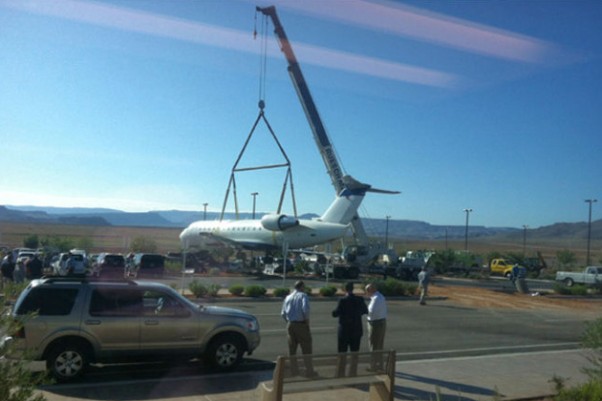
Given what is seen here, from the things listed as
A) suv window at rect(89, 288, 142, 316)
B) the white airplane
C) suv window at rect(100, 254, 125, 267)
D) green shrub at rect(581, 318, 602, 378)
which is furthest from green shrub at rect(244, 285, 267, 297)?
green shrub at rect(581, 318, 602, 378)

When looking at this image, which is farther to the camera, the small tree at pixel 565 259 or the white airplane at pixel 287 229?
the small tree at pixel 565 259

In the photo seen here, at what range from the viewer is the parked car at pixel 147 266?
1395 inches

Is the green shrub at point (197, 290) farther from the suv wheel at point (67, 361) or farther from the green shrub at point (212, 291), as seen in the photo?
the suv wheel at point (67, 361)

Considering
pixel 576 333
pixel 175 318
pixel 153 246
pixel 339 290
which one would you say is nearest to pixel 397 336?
pixel 576 333

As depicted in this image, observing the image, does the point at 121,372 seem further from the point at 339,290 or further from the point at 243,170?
the point at 243,170

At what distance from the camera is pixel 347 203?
4772cm

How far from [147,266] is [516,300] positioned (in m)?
19.3

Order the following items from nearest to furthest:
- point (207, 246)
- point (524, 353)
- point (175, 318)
Result: point (175, 318), point (524, 353), point (207, 246)

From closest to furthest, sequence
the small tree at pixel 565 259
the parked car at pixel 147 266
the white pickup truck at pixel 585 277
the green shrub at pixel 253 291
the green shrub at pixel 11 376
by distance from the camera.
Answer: the green shrub at pixel 11 376 → the green shrub at pixel 253 291 → the parked car at pixel 147 266 → the white pickup truck at pixel 585 277 → the small tree at pixel 565 259

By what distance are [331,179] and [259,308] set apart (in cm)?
2822

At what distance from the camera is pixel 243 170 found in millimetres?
Result: 48688

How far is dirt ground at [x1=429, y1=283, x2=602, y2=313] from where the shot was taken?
27125 millimetres

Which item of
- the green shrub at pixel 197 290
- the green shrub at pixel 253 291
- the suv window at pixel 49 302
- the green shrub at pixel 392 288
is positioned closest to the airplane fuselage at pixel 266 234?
the green shrub at pixel 392 288

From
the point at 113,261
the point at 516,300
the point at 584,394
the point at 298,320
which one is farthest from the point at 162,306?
the point at 113,261
